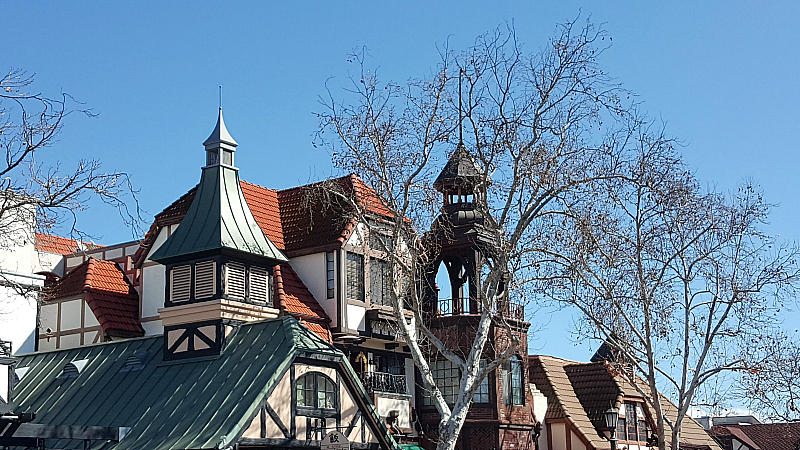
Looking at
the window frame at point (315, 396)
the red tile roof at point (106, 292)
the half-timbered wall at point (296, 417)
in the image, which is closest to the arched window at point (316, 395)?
the window frame at point (315, 396)

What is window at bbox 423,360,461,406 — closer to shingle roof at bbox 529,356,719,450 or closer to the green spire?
shingle roof at bbox 529,356,719,450

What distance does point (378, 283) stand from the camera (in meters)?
30.4

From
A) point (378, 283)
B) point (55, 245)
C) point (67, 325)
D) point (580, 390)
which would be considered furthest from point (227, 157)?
point (580, 390)

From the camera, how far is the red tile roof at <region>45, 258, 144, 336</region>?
98.4ft

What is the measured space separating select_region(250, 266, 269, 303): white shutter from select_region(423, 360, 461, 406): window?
8.57 metres

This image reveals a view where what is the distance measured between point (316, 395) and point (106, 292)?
1135 cm

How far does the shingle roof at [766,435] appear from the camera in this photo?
55781mm

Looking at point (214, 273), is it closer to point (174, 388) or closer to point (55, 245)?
point (174, 388)

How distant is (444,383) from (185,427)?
12.6 m

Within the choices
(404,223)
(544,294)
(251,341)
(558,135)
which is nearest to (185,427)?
(251,341)

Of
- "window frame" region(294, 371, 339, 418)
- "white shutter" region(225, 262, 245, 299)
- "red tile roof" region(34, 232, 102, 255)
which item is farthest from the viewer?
"red tile roof" region(34, 232, 102, 255)

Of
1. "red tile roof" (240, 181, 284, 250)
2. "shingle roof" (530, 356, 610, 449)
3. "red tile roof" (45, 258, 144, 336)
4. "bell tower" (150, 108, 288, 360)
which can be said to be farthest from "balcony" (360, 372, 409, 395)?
"shingle roof" (530, 356, 610, 449)

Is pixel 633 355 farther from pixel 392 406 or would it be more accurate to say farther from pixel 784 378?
pixel 392 406

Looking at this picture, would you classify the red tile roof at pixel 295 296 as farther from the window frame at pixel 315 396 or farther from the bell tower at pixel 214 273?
the window frame at pixel 315 396
